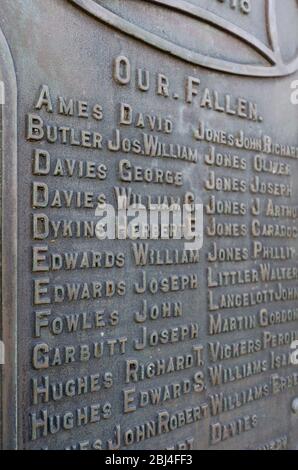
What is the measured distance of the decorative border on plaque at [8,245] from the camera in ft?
6.54

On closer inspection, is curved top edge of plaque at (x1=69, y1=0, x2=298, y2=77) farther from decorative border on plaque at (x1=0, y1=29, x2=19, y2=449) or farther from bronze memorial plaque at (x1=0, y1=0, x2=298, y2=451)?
decorative border on plaque at (x1=0, y1=29, x2=19, y2=449)

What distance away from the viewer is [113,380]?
2.32 m

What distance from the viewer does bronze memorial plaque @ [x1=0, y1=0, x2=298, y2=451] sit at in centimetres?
207

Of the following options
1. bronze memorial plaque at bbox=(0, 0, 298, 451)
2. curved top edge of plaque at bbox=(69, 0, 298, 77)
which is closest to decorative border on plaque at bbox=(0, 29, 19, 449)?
bronze memorial plaque at bbox=(0, 0, 298, 451)

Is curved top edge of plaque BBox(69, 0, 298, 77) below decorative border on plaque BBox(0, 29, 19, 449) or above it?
above

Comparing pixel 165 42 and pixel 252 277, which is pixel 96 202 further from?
pixel 252 277

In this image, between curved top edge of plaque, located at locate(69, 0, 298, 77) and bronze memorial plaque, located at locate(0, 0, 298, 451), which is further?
curved top edge of plaque, located at locate(69, 0, 298, 77)

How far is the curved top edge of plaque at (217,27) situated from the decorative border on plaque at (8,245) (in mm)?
463

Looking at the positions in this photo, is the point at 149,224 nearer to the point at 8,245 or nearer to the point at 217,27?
the point at 8,245

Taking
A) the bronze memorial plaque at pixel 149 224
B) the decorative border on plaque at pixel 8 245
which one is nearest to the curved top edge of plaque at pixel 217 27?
the bronze memorial plaque at pixel 149 224

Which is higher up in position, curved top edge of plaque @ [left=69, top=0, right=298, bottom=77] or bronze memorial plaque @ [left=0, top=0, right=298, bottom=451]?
curved top edge of plaque @ [left=69, top=0, right=298, bottom=77]

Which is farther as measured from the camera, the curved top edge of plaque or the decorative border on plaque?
the curved top edge of plaque

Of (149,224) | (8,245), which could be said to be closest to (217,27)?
(149,224)
